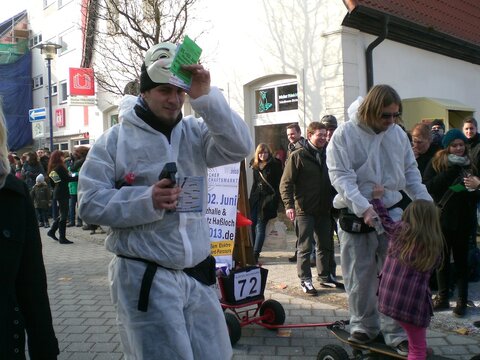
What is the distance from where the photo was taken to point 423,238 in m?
3.41

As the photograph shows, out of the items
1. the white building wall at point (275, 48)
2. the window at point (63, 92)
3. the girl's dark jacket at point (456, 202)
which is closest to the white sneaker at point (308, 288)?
the girl's dark jacket at point (456, 202)

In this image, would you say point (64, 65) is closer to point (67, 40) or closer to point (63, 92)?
point (67, 40)

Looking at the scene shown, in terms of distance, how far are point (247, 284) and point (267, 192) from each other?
343cm

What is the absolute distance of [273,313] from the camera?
193 inches

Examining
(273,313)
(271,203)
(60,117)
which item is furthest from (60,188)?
(60,117)

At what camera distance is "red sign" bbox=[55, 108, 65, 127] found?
2265cm

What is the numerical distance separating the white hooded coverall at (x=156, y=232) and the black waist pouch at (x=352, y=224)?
161 centimetres

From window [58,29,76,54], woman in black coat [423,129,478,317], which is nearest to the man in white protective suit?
woman in black coat [423,129,478,317]

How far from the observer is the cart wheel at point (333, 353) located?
12.1 feet

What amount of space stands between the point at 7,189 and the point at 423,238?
2.54 meters

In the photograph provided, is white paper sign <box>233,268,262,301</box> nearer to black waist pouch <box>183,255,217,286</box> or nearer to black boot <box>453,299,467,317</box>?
black boot <box>453,299,467,317</box>

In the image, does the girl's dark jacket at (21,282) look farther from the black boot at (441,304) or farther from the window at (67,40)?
the window at (67,40)

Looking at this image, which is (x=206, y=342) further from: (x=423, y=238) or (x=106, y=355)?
(x=106, y=355)

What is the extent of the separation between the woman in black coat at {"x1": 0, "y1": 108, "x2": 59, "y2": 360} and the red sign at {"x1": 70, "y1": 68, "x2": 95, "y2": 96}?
53.5ft
